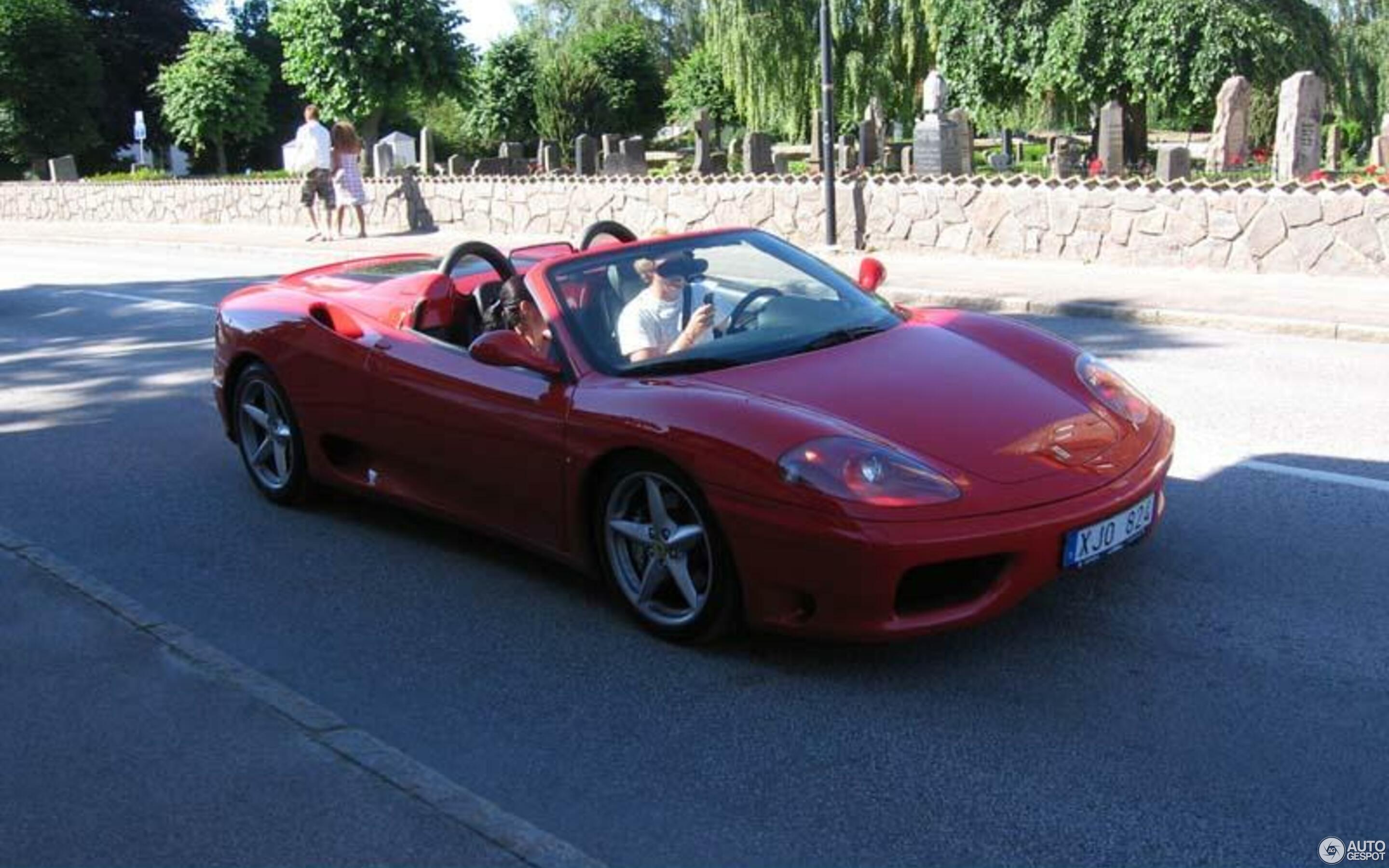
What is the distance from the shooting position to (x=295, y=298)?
6.41 metres

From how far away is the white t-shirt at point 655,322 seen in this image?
4.98 meters

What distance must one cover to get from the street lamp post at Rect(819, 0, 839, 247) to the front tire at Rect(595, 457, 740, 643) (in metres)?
11.4

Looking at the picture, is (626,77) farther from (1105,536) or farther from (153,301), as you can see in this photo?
(1105,536)

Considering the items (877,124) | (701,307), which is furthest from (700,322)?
(877,124)

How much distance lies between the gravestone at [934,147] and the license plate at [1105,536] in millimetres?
16120

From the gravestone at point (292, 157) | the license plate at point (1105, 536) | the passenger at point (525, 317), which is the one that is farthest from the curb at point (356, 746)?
the gravestone at point (292, 157)

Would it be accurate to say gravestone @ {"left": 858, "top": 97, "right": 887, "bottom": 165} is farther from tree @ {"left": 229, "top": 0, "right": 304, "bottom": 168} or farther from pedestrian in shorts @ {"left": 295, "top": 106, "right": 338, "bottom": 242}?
tree @ {"left": 229, "top": 0, "right": 304, "bottom": 168}

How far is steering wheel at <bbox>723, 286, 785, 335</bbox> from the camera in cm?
510

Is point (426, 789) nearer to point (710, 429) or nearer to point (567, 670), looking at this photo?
point (567, 670)

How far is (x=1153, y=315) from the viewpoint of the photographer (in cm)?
1124

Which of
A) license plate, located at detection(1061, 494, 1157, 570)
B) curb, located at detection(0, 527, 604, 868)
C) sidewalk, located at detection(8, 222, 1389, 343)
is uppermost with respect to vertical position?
license plate, located at detection(1061, 494, 1157, 570)

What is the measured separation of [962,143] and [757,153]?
383cm

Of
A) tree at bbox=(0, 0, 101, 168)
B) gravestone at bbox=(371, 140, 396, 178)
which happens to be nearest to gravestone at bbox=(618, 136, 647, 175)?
gravestone at bbox=(371, 140, 396, 178)

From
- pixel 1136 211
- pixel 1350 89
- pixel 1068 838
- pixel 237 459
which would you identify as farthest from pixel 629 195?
pixel 1350 89
